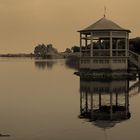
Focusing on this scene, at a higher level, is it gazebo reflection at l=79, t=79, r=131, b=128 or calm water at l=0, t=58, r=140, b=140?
calm water at l=0, t=58, r=140, b=140

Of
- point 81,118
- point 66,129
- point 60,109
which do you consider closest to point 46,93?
point 60,109

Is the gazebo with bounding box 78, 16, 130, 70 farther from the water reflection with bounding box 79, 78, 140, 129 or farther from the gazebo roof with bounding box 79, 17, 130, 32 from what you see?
the water reflection with bounding box 79, 78, 140, 129

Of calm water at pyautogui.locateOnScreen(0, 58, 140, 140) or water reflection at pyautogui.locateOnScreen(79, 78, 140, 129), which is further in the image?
water reflection at pyautogui.locateOnScreen(79, 78, 140, 129)

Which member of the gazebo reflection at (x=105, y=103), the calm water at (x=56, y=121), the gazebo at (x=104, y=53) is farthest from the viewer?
the gazebo at (x=104, y=53)

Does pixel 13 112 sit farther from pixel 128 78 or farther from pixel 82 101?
pixel 128 78

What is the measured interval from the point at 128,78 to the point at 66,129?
3578cm

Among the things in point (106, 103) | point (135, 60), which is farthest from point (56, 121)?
point (135, 60)

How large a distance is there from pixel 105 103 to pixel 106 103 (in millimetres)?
110

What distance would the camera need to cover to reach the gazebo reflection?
27.3m

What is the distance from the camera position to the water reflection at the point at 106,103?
1071 inches

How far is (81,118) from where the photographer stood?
90.7 ft

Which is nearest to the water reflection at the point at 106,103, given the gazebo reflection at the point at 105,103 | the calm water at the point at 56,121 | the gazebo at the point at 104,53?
the gazebo reflection at the point at 105,103

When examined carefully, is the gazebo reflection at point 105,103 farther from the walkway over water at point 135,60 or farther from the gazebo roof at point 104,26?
the walkway over water at point 135,60

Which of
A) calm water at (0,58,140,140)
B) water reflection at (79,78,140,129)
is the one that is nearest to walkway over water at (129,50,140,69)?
water reflection at (79,78,140,129)
